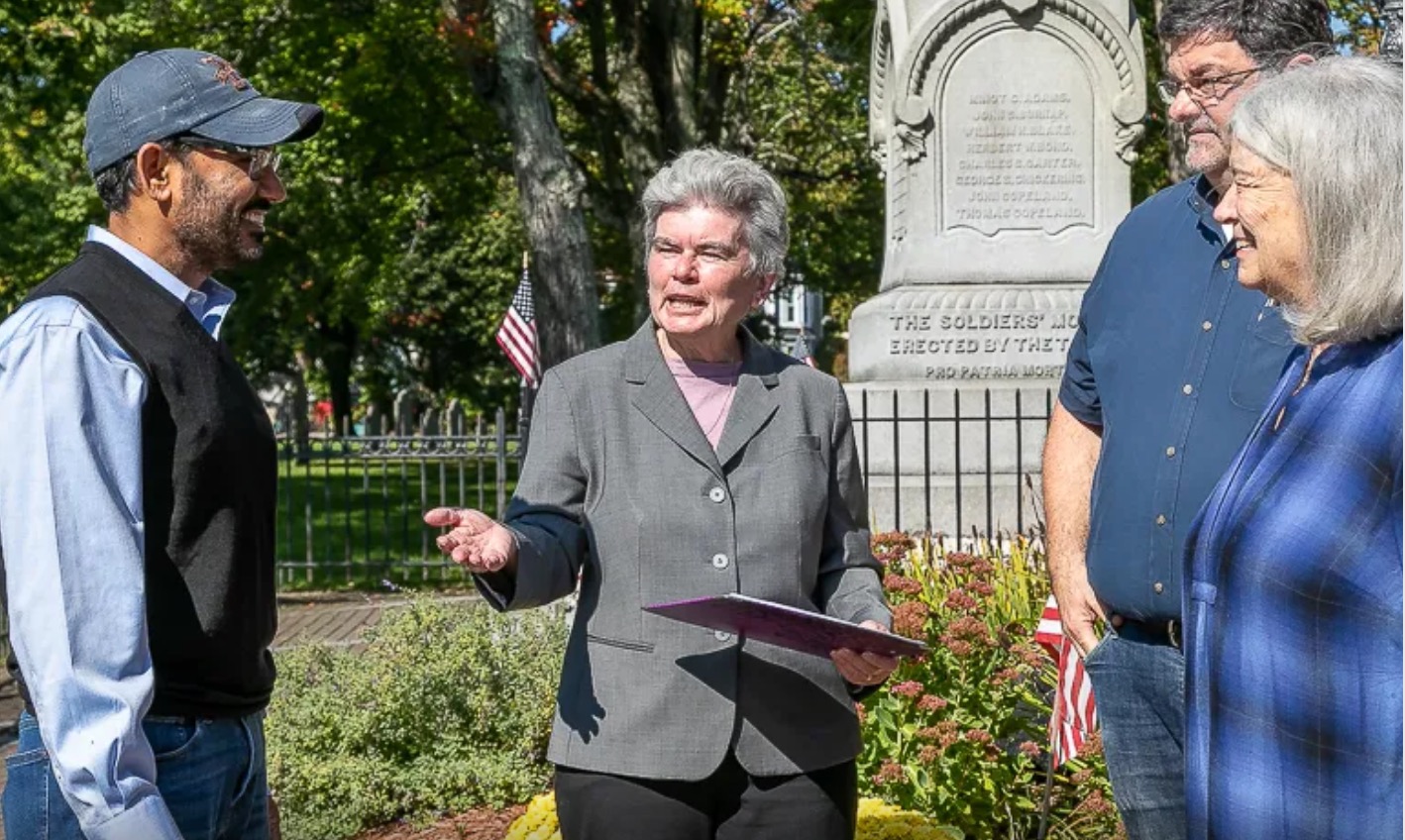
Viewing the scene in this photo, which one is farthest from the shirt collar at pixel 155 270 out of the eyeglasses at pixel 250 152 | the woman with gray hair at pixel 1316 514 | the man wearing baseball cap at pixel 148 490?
the woman with gray hair at pixel 1316 514

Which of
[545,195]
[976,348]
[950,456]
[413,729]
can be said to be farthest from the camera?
[545,195]

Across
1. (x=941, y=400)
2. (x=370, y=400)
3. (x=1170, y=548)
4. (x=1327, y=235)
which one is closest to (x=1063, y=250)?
(x=941, y=400)

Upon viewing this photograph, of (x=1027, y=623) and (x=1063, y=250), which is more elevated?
(x=1063, y=250)

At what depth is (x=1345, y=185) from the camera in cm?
237

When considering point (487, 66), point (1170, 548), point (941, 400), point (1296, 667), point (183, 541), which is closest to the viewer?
point (1296, 667)

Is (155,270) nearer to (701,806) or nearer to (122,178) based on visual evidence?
(122,178)

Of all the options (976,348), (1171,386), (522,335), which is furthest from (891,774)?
(522,335)

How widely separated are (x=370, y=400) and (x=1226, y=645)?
5227cm

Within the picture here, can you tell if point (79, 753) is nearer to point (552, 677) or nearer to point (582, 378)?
point (582, 378)

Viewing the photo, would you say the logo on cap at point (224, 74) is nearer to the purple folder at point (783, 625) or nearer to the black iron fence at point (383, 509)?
the purple folder at point (783, 625)

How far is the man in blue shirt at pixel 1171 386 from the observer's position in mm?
3211

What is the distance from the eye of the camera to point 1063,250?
10477 mm

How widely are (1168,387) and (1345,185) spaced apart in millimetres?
943

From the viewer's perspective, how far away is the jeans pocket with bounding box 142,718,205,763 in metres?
2.56
